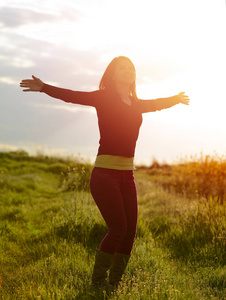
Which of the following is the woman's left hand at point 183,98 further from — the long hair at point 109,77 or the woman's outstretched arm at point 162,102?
the long hair at point 109,77

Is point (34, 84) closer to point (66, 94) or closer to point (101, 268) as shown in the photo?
point (66, 94)

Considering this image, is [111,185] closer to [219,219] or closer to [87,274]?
[87,274]

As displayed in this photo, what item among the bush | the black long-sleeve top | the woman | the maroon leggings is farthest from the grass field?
the black long-sleeve top

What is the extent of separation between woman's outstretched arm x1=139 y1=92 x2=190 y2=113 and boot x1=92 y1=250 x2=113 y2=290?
1562 mm

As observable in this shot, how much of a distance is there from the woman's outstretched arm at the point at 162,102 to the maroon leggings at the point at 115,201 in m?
0.87

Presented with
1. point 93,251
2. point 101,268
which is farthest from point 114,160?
point 93,251

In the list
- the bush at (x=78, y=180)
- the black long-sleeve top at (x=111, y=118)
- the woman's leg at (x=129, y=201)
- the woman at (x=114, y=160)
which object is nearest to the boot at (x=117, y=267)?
the woman at (x=114, y=160)

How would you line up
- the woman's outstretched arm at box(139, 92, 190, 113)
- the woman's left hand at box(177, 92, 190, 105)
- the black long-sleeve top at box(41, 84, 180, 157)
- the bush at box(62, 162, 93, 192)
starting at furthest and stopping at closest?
the bush at box(62, 162, 93, 192), the woman's left hand at box(177, 92, 190, 105), the woman's outstretched arm at box(139, 92, 190, 113), the black long-sleeve top at box(41, 84, 180, 157)

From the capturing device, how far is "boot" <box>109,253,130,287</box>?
3770mm

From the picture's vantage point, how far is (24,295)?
3551mm

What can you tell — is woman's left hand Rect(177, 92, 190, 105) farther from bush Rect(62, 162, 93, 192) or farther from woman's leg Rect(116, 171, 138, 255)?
bush Rect(62, 162, 93, 192)

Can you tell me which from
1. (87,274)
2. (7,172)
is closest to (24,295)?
(87,274)

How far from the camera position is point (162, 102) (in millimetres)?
4328

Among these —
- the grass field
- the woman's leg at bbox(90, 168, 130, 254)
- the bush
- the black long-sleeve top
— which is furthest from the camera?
the bush
